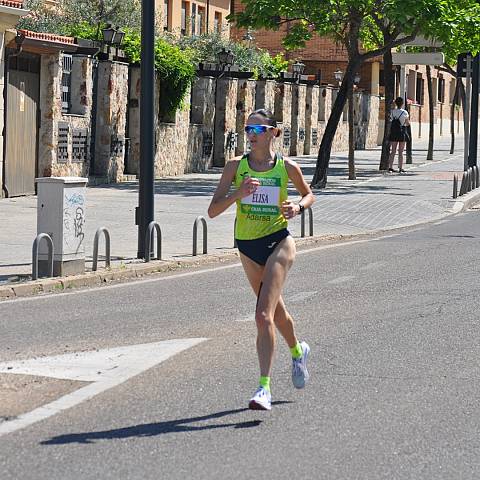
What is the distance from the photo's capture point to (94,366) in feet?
30.7

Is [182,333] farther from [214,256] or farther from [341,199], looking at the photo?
[341,199]

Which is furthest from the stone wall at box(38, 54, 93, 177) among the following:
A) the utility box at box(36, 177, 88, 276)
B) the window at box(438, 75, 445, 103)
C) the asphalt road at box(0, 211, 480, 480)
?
the window at box(438, 75, 445, 103)

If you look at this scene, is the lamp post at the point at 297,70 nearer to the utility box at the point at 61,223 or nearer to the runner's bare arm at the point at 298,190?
the utility box at the point at 61,223

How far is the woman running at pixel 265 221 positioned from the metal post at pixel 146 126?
8068 mm

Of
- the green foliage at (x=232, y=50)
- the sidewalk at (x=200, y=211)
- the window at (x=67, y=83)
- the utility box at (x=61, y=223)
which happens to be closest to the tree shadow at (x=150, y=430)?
the sidewalk at (x=200, y=211)

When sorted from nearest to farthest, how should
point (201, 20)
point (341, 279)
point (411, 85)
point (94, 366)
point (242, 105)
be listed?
point (94, 366), point (341, 279), point (242, 105), point (201, 20), point (411, 85)

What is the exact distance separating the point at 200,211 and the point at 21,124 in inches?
173

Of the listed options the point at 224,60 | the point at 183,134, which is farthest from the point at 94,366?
the point at 224,60

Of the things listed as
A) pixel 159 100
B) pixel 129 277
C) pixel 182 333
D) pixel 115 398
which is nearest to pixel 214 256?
pixel 129 277

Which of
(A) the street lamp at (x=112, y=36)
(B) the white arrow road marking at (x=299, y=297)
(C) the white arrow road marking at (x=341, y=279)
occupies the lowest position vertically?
(B) the white arrow road marking at (x=299, y=297)

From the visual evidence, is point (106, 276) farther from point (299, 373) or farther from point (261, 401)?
point (261, 401)

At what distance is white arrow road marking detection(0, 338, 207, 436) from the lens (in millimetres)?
8242

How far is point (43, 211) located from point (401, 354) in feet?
18.9

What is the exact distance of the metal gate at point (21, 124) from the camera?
1011 inches
